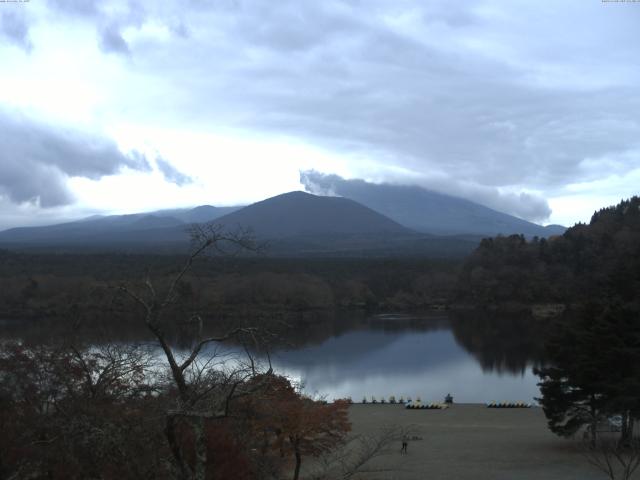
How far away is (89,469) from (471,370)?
814 inches

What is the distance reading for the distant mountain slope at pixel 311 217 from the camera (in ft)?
454

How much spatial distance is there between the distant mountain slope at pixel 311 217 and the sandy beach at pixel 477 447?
113 metres

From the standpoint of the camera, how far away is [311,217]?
15000 centimetres

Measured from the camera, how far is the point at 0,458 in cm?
579

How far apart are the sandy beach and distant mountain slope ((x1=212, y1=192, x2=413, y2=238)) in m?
113

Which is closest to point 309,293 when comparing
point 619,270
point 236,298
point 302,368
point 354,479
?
point 236,298

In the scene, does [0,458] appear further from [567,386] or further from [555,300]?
[555,300]

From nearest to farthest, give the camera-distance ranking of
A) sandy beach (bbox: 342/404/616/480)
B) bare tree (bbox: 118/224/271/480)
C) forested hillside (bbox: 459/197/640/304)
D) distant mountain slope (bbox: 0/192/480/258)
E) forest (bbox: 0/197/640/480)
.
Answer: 1. bare tree (bbox: 118/224/271/480)
2. forest (bbox: 0/197/640/480)
3. sandy beach (bbox: 342/404/616/480)
4. forested hillside (bbox: 459/197/640/304)
5. distant mountain slope (bbox: 0/192/480/258)

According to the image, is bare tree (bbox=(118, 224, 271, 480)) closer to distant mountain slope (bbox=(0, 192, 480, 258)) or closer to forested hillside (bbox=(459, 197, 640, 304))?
forested hillside (bbox=(459, 197, 640, 304))

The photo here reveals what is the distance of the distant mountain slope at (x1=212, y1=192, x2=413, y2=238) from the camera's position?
138250 mm

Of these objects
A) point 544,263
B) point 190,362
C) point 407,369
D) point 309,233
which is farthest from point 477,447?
point 309,233

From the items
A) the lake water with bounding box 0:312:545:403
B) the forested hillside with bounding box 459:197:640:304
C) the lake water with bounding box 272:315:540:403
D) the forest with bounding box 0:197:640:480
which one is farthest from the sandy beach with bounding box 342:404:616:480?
the forested hillside with bounding box 459:197:640:304

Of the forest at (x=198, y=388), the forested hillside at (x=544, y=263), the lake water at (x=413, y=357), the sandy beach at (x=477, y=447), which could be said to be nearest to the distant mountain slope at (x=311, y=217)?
the forested hillside at (x=544, y=263)

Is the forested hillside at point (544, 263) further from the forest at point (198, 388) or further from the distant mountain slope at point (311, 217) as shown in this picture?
the distant mountain slope at point (311, 217)
